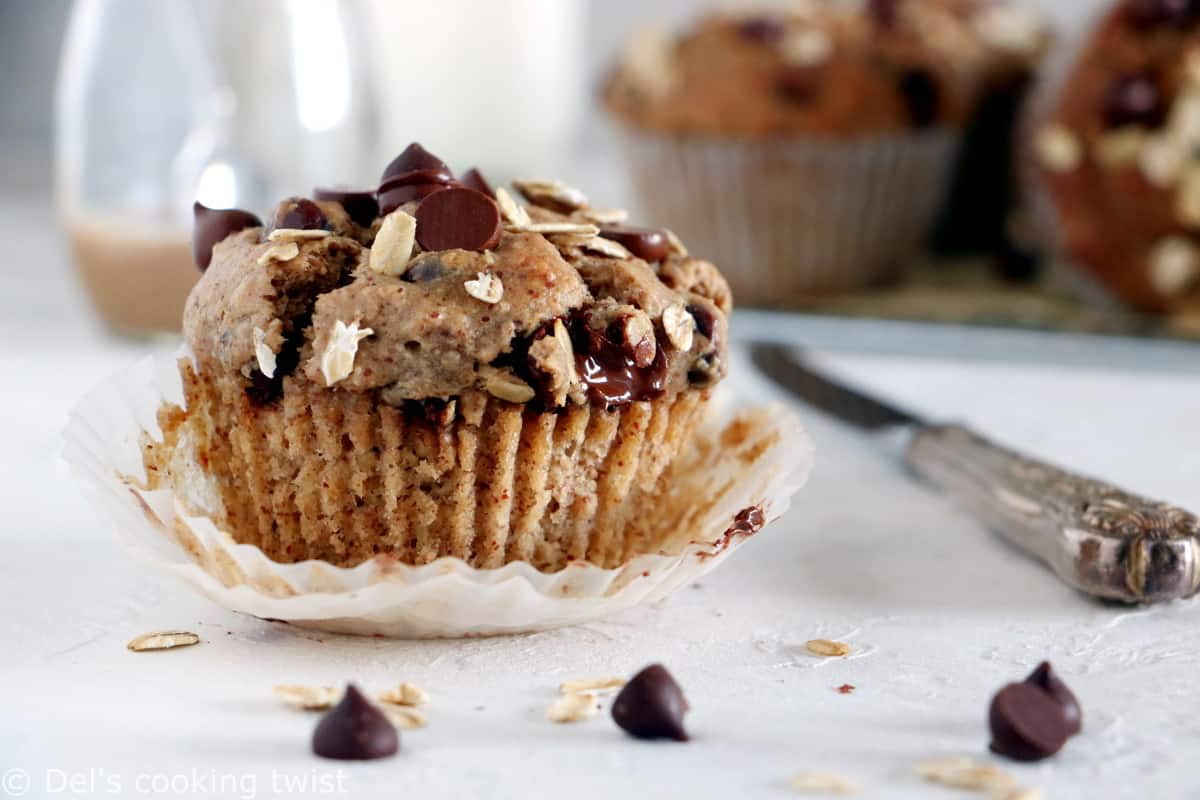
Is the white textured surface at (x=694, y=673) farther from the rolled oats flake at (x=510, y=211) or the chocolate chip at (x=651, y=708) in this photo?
the rolled oats flake at (x=510, y=211)

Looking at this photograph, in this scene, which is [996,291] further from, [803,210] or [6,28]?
[6,28]

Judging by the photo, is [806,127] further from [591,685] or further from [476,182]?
[591,685]

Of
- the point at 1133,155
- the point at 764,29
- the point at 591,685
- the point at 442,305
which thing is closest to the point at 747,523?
the point at 591,685

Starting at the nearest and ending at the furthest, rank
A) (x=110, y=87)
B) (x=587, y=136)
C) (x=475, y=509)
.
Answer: (x=475, y=509) → (x=110, y=87) → (x=587, y=136)

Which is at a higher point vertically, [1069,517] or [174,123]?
[174,123]

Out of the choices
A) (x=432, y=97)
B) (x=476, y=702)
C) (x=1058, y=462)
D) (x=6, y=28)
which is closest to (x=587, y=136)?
(x=432, y=97)
